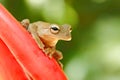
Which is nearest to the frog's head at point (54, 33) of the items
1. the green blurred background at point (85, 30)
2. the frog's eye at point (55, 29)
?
the frog's eye at point (55, 29)

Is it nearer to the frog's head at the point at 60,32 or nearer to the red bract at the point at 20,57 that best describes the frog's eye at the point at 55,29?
the frog's head at the point at 60,32

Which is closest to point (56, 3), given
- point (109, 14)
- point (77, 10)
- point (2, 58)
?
point (77, 10)

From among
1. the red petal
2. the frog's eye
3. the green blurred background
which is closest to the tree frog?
the frog's eye

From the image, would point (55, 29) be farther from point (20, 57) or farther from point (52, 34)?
point (20, 57)

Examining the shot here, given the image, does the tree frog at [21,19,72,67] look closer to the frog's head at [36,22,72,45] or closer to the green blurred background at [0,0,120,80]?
the frog's head at [36,22,72,45]

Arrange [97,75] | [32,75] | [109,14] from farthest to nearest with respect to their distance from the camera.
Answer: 1. [109,14]
2. [97,75]
3. [32,75]

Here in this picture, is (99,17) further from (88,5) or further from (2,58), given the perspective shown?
(2,58)
